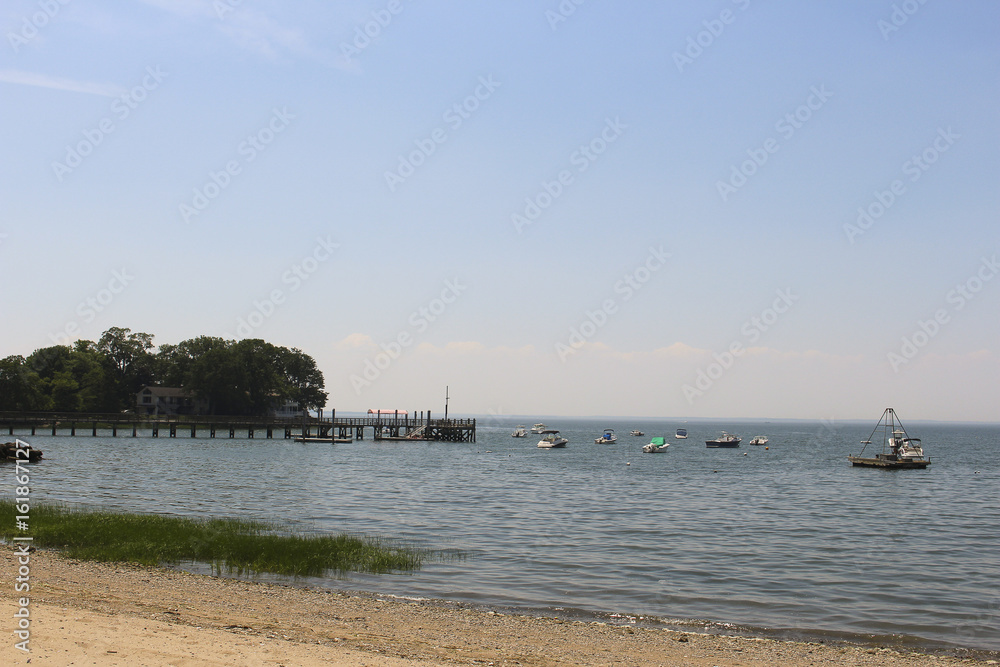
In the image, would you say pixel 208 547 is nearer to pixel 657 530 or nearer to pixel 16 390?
pixel 657 530

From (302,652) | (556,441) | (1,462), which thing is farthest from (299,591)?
(556,441)

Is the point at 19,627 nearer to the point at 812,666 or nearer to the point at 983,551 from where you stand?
the point at 812,666

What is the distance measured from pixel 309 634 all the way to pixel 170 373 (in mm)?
149711

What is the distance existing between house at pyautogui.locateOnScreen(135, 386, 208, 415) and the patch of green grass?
12729cm

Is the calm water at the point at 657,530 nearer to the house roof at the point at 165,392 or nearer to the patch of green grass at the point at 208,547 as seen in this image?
the patch of green grass at the point at 208,547

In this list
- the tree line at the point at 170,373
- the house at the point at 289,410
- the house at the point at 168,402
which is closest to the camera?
the tree line at the point at 170,373

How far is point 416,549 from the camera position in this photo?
26.5 metres

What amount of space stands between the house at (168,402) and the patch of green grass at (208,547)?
127 m

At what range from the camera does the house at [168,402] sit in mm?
146000

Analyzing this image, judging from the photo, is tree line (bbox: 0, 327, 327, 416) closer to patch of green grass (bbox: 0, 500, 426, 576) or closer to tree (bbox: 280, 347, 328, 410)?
tree (bbox: 280, 347, 328, 410)

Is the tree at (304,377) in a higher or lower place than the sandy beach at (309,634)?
higher

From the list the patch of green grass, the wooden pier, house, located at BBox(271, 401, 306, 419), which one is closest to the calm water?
the patch of green grass

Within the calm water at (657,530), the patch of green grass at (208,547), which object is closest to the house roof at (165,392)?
the calm water at (657,530)

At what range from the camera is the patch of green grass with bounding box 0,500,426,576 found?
22344 millimetres
